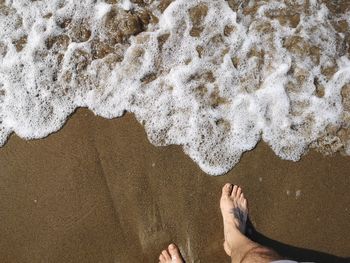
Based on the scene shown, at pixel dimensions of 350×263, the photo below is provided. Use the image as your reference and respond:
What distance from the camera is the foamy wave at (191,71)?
10.0ft

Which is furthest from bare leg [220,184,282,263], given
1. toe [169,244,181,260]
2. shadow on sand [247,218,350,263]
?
toe [169,244,181,260]

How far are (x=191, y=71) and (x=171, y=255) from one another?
1.44 metres

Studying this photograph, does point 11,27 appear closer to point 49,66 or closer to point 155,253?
point 49,66

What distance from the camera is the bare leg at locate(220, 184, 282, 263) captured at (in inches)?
109

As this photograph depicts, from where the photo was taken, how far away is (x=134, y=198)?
2932 mm

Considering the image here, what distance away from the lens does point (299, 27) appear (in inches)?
127

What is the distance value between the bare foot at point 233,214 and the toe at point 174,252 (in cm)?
37

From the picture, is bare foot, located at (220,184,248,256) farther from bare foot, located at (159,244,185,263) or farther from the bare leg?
bare foot, located at (159,244,185,263)

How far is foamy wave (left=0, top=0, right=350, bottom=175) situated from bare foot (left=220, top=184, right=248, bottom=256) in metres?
0.18

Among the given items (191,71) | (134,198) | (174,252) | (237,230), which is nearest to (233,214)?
(237,230)

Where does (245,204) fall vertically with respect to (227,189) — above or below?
below

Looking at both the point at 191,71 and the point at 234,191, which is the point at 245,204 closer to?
the point at 234,191

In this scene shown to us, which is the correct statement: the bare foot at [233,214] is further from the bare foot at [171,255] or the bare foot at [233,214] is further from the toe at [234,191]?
the bare foot at [171,255]

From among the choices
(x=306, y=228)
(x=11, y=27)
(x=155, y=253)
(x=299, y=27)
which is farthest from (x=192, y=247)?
(x=11, y=27)
